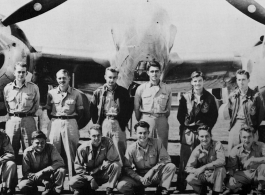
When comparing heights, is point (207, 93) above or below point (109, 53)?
below

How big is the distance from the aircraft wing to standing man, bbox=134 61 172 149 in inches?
4.4

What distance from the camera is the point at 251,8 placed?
3.23m

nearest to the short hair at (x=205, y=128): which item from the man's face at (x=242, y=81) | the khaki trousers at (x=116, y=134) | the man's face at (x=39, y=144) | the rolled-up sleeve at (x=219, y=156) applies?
the rolled-up sleeve at (x=219, y=156)

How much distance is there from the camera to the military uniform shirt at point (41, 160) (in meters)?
3.12

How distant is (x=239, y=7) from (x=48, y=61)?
1.96 meters

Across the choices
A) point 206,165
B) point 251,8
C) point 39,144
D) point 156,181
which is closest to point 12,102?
point 39,144

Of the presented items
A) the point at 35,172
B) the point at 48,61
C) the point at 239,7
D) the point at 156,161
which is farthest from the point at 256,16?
the point at 35,172

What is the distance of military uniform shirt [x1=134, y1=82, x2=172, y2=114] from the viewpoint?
3.19m

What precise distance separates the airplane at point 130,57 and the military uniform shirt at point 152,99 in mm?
94

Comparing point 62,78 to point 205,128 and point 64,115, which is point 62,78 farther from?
point 205,128

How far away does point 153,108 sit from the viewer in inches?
125

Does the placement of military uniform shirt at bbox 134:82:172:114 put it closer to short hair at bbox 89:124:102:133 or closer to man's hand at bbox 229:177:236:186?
short hair at bbox 89:124:102:133

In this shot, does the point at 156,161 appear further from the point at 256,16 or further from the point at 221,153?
the point at 256,16

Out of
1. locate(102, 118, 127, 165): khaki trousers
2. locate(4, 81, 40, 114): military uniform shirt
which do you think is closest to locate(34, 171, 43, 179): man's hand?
locate(4, 81, 40, 114): military uniform shirt
